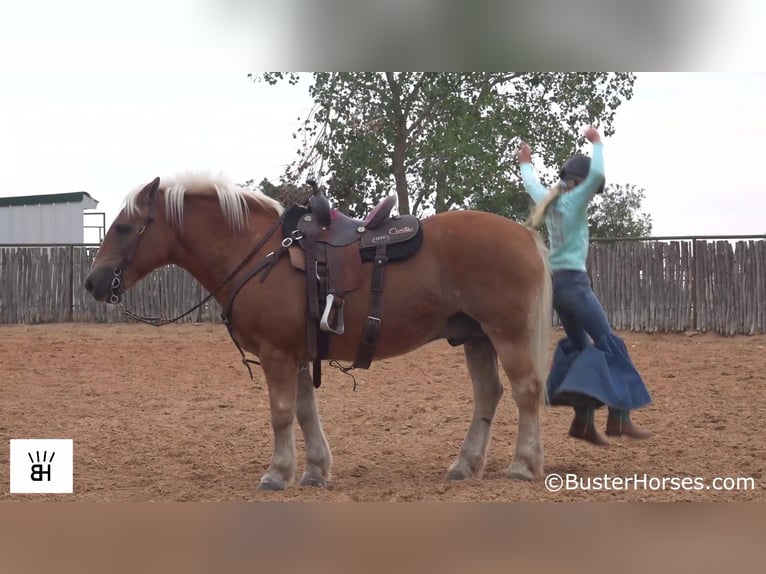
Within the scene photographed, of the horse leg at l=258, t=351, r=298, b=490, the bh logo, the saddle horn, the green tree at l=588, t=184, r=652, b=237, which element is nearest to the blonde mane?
the saddle horn

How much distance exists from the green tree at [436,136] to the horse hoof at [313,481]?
35.7 feet

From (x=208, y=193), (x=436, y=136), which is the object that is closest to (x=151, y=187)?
(x=208, y=193)

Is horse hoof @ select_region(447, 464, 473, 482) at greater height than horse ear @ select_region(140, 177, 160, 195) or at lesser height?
lesser

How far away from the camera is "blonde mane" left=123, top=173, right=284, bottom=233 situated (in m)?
6.24

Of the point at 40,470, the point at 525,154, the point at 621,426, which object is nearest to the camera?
the point at 40,470

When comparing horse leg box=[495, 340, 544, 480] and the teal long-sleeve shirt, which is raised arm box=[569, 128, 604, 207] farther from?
horse leg box=[495, 340, 544, 480]

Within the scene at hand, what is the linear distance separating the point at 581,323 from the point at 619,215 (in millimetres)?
19764

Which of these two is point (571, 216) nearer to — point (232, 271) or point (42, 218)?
point (232, 271)

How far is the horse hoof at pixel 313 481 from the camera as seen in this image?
6.21 m

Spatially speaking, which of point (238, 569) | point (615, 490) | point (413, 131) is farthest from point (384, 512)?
point (413, 131)

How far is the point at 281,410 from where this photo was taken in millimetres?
5996

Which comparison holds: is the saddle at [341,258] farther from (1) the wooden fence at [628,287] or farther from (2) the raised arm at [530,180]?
(1) the wooden fence at [628,287]

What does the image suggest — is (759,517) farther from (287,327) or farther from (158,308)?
(158,308)

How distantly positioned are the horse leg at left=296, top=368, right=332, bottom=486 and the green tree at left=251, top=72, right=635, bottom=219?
10.6m
